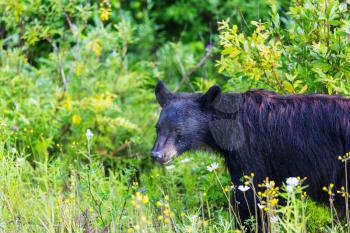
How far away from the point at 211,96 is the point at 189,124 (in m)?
0.30

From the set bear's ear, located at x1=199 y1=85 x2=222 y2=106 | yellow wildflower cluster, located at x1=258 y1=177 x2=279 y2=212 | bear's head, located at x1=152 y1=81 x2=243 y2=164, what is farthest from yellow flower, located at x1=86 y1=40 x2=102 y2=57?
yellow wildflower cluster, located at x1=258 y1=177 x2=279 y2=212

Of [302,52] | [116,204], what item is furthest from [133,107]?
[302,52]

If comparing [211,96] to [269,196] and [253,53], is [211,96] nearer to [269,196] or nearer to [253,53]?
[253,53]

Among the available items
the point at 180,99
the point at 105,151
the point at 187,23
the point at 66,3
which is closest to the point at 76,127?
the point at 105,151

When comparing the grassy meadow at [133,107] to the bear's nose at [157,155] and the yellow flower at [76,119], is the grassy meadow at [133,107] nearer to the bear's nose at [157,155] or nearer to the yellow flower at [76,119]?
the yellow flower at [76,119]

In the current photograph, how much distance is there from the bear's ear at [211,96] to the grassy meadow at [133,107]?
0.55 meters

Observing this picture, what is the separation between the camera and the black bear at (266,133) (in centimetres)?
572

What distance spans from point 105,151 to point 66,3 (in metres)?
1.83

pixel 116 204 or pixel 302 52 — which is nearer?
pixel 116 204

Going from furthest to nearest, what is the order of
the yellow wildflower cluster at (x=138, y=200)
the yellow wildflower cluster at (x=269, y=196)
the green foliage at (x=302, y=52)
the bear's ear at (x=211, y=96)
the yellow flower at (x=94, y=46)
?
the yellow flower at (x=94, y=46)
the green foliage at (x=302, y=52)
the bear's ear at (x=211, y=96)
the yellow wildflower cluster at (x=269, y=196)
the yellow wildflower cluster at (x=138, y=200)

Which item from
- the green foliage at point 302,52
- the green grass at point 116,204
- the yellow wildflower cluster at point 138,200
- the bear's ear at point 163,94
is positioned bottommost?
the green grass at point 116,204

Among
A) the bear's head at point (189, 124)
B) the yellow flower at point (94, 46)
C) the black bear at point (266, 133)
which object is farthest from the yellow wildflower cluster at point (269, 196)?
the yellow flower at point (94, 46)

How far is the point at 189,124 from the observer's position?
6.07m

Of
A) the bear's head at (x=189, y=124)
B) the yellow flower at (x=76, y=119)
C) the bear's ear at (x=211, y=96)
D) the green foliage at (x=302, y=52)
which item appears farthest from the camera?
the yellow flower at (x=76, y=119)
